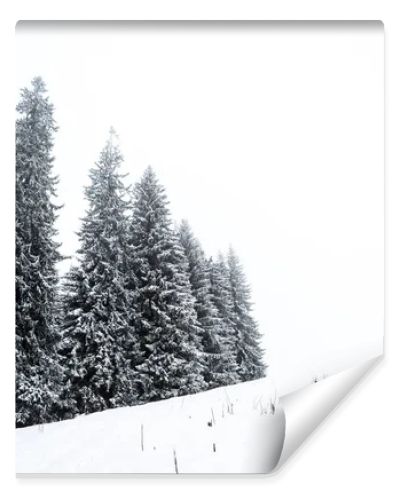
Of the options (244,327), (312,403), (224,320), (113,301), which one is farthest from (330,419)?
(113,301)

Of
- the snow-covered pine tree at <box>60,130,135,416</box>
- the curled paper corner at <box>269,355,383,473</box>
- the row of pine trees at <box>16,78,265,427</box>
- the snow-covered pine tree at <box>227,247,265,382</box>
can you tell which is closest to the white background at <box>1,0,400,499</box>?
the curled paper corner at <box>269,355,383,473</box>

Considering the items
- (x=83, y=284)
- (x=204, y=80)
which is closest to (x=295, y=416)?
(x=83, y=284)

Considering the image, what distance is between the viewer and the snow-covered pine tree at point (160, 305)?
15.0ft

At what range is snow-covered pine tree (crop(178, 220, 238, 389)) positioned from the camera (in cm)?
461

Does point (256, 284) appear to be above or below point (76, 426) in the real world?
above

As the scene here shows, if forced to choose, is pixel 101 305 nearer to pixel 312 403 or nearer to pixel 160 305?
pixel 160 305

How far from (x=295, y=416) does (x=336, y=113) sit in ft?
8.67

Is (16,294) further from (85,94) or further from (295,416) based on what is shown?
(295,416)

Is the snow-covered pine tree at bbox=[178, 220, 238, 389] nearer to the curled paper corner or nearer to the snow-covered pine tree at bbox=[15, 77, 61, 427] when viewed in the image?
the curled paper corner

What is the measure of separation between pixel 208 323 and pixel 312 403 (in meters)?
1.11

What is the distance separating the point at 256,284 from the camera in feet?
15.1

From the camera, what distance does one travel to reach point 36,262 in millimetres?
4578

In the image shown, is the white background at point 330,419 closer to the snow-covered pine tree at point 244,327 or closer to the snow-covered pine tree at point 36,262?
the snow-covered pine tree at point 36,262

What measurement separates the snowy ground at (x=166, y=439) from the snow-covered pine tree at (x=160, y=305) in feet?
0.66
